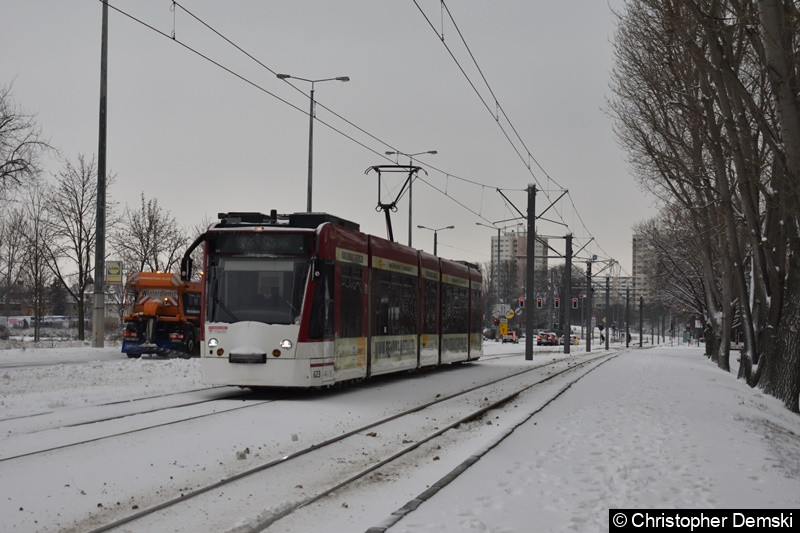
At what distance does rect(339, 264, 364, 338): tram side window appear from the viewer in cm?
1839

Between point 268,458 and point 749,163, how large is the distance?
16.8 metres

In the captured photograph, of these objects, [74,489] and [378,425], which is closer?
[74,489]

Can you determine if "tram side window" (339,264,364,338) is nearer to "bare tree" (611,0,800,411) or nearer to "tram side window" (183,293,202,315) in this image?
"bare tree" (611,0,800,411)

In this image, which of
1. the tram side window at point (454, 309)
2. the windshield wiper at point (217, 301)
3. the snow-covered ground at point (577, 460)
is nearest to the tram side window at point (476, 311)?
the tram side window at point (454, 309)

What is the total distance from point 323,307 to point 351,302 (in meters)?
1.74

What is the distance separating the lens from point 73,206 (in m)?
47.5

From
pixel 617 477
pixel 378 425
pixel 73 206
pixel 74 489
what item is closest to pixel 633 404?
pixel 378 425

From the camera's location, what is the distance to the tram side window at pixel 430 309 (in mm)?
25487

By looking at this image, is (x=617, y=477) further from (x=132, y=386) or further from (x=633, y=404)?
(x=132, y=386)

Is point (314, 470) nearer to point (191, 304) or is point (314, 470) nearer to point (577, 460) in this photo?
point (577, 460)

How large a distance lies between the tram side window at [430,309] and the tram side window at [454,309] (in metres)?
1.01

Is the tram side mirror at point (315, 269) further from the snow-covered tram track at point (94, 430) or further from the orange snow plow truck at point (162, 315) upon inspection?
the orange snow plow truck at point (162, 315)

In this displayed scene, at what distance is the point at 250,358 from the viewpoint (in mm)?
16609

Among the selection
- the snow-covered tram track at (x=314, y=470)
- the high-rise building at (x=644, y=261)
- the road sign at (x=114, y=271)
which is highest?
→ the high-rise building at (x=644, y=261)
